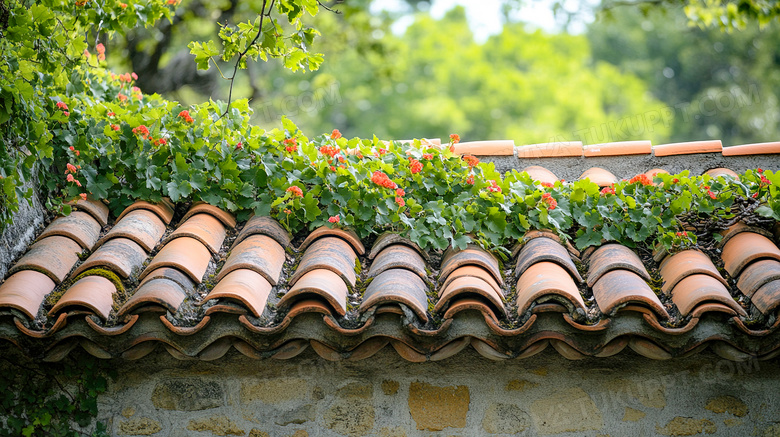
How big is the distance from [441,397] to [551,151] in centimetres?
172

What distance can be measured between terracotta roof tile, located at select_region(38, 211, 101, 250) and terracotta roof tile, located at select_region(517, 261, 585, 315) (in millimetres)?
1783

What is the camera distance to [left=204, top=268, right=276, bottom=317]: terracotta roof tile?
7.28ft

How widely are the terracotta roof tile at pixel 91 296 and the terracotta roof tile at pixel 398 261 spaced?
3.19 feet

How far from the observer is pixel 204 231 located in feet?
9.02

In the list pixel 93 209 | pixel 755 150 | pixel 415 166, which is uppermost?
pixel 755 150

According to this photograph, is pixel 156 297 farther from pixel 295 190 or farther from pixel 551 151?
pixel 551 151

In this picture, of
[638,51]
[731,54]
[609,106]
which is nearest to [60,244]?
[609,106]

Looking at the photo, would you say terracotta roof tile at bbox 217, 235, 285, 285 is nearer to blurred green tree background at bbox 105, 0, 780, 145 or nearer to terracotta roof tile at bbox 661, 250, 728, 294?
terracotta roof tile at bbox 661, 250, 728, 294

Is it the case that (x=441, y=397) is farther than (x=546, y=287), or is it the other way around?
(x=441, y=397)

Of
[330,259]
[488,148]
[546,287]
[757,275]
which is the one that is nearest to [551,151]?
[488,148]

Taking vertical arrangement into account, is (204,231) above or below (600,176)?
below

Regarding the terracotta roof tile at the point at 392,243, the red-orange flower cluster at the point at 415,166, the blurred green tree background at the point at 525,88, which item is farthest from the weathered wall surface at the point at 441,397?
the blurred green tree background at the point at 525,88

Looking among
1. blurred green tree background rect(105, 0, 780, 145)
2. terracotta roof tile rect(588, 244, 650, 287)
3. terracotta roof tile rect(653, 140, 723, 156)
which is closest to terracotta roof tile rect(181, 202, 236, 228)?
terracotta roof tile rect(588, 244, 650, 287)

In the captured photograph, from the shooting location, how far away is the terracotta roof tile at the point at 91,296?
87.7 inches
